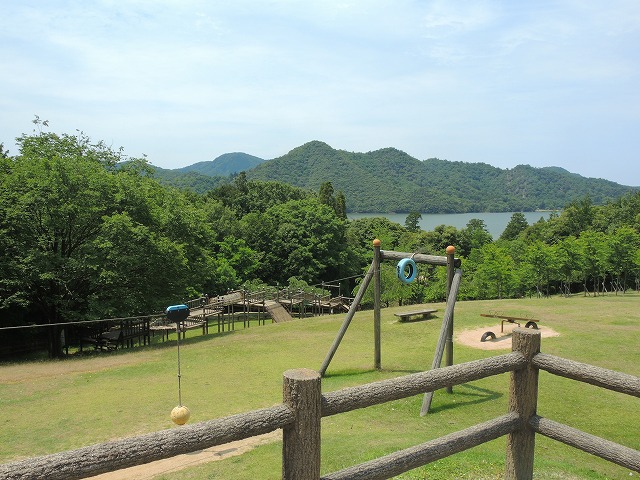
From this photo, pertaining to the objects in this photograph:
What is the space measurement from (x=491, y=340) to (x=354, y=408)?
10618 mm

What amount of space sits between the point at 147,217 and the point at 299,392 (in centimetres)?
1848

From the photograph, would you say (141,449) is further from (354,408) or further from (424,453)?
(424,453)

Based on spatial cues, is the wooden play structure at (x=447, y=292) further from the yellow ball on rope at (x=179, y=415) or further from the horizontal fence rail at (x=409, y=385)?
the horizontal fence rail at (x=409, y=385)

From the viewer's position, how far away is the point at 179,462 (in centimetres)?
632

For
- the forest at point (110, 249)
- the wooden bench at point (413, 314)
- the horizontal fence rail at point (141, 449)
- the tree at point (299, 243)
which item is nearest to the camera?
the horizontal fence rail at point (141, 449)

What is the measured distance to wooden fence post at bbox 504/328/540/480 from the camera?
4.09m

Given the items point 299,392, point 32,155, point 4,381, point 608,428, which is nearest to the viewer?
point 299,392

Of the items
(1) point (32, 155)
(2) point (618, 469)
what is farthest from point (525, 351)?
(1) point (32, 155)

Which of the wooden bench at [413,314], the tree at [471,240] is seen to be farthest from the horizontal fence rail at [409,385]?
the tree at [471,240]

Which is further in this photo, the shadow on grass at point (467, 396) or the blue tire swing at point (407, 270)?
the blue tire swing at point (407, 270)

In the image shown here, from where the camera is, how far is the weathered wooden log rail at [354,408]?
94.0 inches

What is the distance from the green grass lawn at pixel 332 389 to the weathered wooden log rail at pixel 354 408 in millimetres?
1385

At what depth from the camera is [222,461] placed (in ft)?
20.5

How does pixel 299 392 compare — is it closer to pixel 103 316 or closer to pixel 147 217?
pixel 103 316
